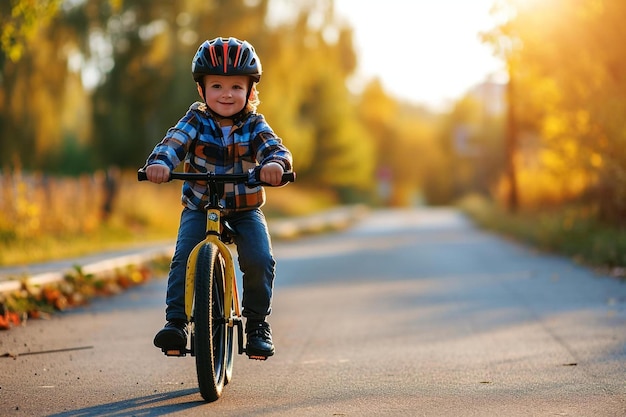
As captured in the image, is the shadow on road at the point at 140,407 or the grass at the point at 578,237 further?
the grass at the point at 578,237

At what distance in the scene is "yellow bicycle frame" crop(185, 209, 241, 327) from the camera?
5.48 meters

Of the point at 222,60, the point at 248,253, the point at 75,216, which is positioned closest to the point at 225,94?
the point at 222,60

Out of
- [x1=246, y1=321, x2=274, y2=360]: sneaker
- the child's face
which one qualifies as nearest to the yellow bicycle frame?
[x1=246, y1=321, x2=274, y2=360]: sneaker

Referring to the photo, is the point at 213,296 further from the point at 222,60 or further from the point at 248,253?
the point at 222,60

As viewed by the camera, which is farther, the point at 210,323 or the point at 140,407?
the point at 140,407

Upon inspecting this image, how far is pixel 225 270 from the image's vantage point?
5820 mm

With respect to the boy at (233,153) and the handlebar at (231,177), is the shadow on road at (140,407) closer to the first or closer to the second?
the boy at (233,153)

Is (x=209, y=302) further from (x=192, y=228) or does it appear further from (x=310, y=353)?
(x=310, y=353)

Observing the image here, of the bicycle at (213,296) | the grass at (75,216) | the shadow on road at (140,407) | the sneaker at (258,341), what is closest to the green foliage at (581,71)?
the grass at (75,216)

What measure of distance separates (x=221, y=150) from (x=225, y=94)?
0.30m

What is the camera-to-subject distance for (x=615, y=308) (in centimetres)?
1030

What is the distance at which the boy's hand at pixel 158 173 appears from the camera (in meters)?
5.46

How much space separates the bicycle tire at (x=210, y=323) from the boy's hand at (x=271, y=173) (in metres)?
0.44

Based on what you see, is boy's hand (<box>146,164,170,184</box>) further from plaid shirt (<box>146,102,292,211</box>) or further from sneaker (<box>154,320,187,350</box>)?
sneaker (<box>154,320,187,350</box>)
